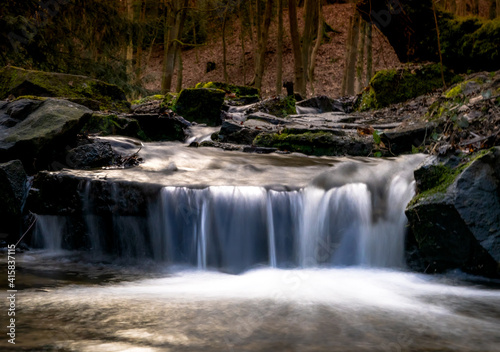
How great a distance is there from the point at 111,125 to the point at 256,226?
15.9 feet

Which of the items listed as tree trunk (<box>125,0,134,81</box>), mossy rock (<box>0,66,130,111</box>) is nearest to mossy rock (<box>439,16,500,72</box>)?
mossy rock (<box>0,66,130,111</box>)

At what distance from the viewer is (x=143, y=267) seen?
5266mm

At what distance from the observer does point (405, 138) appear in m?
7.78

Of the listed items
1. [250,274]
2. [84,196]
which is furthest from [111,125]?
[250,274]

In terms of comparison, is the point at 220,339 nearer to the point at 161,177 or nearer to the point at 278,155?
the point at 161,177

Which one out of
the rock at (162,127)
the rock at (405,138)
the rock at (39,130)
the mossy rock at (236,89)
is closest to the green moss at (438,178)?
the rock at (405,138)

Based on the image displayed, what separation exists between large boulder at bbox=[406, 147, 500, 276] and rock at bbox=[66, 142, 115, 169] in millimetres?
4473

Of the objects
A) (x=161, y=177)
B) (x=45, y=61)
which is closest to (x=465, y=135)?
(x=161, y=177)

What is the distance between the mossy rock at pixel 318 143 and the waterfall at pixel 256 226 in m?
2.54

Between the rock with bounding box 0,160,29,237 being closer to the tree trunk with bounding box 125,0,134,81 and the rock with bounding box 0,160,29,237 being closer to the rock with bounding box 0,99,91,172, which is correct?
the rock with bounding box 0,99,91,172

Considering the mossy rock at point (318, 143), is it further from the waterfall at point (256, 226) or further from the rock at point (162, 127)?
the waterfall at point (256, 226)

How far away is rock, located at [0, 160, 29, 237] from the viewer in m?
5.56

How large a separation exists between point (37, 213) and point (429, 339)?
4791 millimetres

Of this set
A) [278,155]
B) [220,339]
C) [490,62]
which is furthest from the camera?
[490,62]
